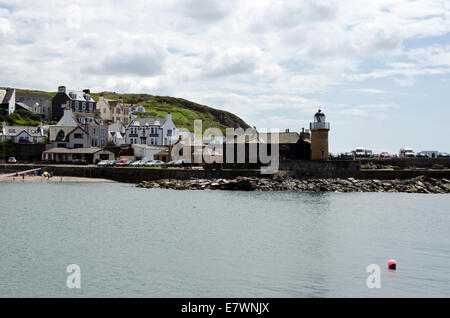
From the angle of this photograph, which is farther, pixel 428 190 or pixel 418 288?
pixel 428 190

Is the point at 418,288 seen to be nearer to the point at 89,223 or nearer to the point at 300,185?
the point at 89,223

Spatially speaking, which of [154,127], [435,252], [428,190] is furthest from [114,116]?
[435,252]

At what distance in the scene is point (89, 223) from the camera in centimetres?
3612

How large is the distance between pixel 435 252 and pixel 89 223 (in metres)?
25.0

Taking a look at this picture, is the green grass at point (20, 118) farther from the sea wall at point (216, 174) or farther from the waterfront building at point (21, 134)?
the sea wall at point (216, 174)

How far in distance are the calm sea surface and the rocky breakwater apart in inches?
484

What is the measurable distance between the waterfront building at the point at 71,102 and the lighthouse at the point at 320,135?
2965 inches

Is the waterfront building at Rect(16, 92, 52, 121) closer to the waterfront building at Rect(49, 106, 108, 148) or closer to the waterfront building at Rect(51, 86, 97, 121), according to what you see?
the waterfront building at Rect(51, 86, 97, 121)

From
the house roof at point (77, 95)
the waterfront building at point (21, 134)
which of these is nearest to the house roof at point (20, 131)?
the waterfront building at point (21, 134)

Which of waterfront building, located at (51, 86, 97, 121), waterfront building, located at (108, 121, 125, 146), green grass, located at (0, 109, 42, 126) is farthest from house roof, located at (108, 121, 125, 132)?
green grass, located at (0, 109, 42, 126)

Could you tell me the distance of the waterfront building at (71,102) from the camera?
4924 inches

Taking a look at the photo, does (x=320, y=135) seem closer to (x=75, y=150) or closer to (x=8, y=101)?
(x=75, y=150)

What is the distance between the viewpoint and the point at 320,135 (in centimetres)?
7088
